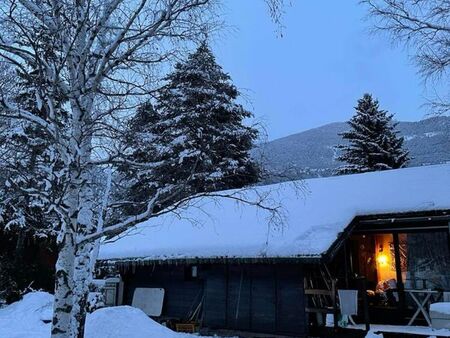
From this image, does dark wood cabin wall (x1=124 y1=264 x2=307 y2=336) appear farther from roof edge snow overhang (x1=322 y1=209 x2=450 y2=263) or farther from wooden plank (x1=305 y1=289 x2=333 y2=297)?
roof edge snow overhang (x1=322 y1=209 x2=450 y2=263)

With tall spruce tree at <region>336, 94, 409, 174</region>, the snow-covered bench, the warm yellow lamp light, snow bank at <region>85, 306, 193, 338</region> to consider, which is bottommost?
snow bank at <region>85, 306, 193, 338</region>

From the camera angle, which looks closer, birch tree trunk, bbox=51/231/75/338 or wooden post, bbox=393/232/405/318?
birch tree trunk, bbox=51/231/75/338

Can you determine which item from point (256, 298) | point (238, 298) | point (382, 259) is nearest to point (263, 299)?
point (256, 298)

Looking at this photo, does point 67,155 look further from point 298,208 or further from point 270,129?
point 298,208

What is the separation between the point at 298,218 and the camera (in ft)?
39.8

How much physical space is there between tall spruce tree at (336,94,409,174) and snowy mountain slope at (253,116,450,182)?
6.34 ft

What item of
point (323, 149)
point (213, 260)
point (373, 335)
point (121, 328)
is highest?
point (323, 149)

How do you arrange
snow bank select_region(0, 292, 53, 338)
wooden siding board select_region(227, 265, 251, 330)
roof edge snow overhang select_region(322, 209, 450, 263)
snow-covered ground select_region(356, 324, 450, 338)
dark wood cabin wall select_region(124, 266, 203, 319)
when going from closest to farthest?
snow-covered ground select_region(356, 324, 450, 338) < roof edge snow overhang select_region(322, 209, 450, 263) < snow bank select_region(0, 292, 53, 338) < wooden siding board select_region(227, 265, 251, 330) < dark wood cabin wall select_region(124, 266, 203, 319)

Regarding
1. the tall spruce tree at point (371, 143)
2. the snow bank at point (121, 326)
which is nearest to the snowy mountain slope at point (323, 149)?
the tall spruce tree at point (371, 143)

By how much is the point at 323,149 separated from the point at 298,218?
36.0 meters

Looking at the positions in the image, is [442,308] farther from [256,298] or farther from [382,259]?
[256,298]

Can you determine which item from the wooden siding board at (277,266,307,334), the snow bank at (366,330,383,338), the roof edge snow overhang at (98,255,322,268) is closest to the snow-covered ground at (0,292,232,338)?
the roof edge snow overhang at (98,255,322,268)

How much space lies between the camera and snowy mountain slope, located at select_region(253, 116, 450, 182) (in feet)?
26.7

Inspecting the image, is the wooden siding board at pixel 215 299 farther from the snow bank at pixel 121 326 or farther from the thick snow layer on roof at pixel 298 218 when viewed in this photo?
the snow bank at pixel 121 326
